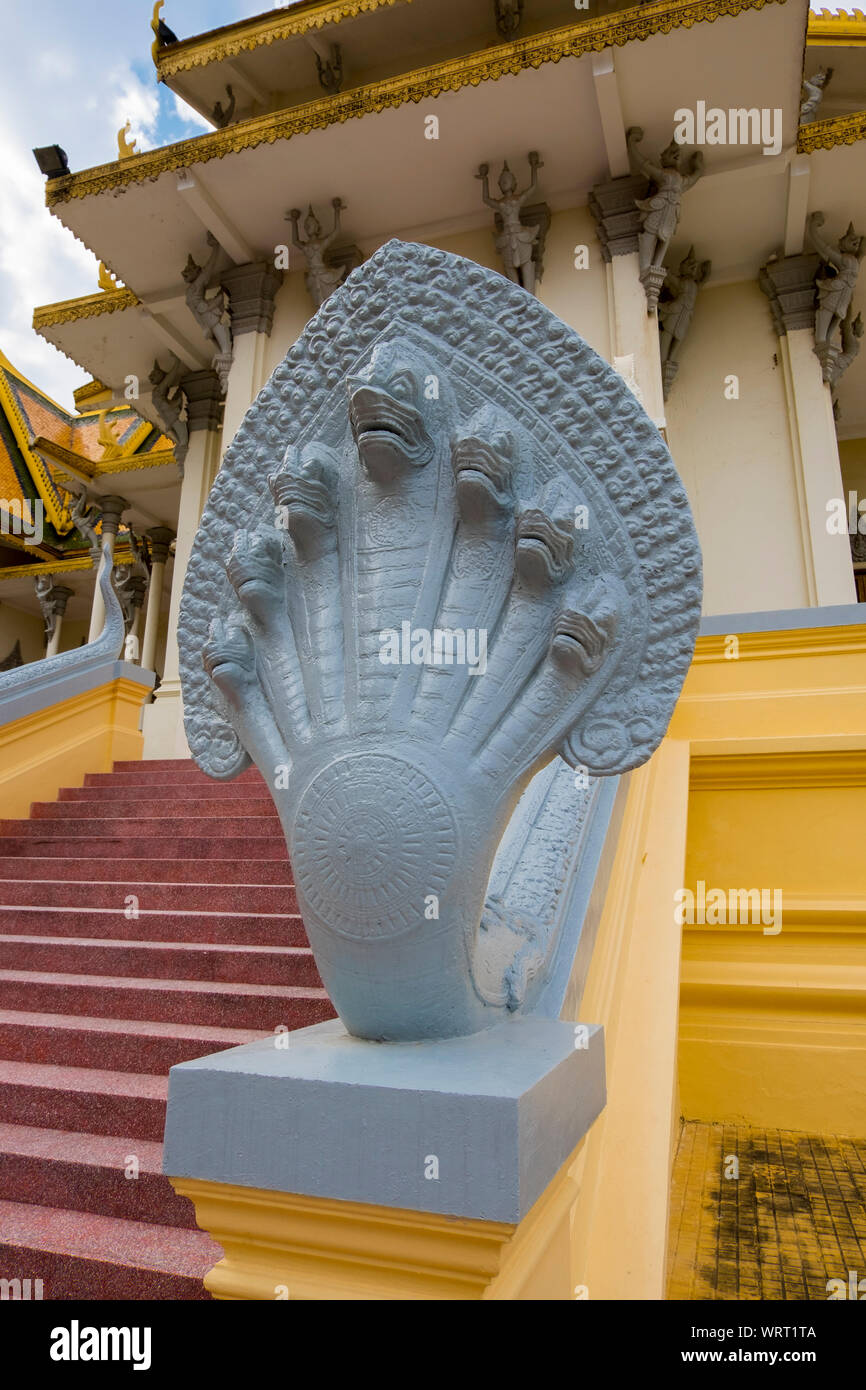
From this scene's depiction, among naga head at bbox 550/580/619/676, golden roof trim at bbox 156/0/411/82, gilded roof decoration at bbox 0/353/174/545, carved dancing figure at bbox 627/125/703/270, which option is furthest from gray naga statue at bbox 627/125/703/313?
gilded roof decoration at bbox 0/353/174/545

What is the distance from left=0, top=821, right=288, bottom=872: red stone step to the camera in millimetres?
3512

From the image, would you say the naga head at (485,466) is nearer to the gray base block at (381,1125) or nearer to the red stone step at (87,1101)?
the gray base block at (381,1125)

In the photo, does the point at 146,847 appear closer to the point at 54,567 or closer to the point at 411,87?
the point at 411,87

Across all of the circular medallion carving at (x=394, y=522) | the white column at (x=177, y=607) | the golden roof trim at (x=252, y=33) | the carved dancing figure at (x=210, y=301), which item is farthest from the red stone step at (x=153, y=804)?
the golden roof trim at (x=252, y=33)

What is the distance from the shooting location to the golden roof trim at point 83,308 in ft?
23.2

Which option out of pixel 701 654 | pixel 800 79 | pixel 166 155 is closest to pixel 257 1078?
pixel 701 654

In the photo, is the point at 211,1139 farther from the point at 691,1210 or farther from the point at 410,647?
the point at 691,1210

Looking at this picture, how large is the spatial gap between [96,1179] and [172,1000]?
64 cm

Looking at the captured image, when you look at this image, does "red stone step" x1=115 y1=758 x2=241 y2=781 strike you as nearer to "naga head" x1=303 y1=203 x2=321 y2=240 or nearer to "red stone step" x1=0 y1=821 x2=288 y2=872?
"red stone step" x1=0 y1=821 x2=288 y2=872

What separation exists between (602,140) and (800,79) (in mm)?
1172

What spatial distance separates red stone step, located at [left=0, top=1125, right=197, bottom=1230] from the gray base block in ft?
3.06

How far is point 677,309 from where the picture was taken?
625 centimetres

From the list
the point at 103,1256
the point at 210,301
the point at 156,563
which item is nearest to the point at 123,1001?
the point at 103,1256

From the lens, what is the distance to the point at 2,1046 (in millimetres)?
2365
